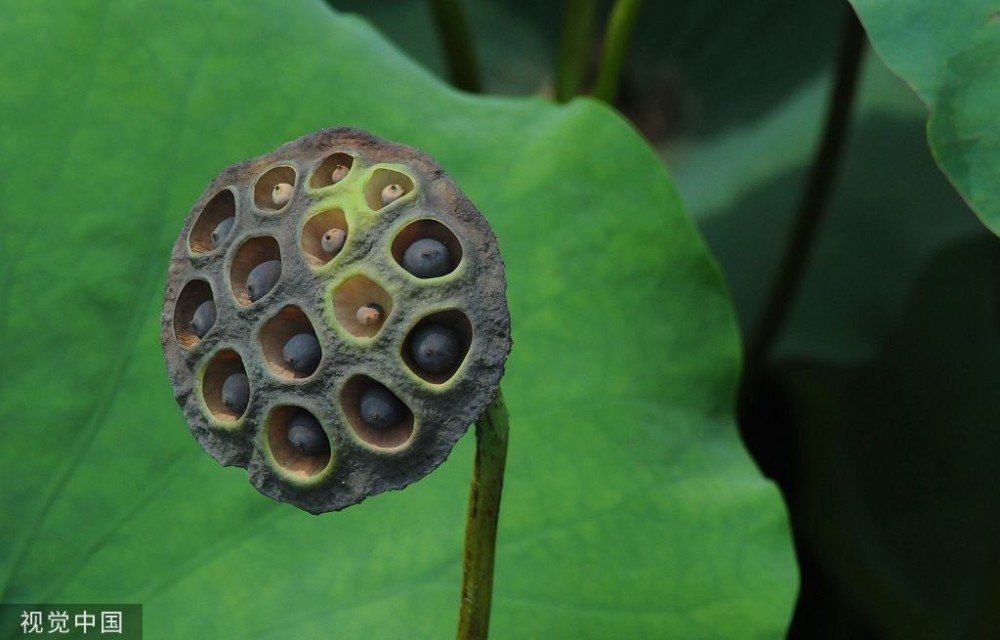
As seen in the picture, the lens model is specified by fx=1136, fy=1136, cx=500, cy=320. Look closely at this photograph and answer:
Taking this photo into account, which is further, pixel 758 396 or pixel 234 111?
pixel 758 396

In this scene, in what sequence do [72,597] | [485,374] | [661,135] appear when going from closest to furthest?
1. [485,374]
2. [72,597]
3. [661,135]

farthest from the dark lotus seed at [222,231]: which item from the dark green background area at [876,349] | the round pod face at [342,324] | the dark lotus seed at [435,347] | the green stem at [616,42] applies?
the dark green background area at [876,349]

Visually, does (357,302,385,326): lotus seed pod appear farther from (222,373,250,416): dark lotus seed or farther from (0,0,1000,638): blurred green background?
(0,0,1000,638): blurred green background

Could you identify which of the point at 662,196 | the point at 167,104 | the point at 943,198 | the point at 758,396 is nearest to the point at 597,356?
the point at 662,196

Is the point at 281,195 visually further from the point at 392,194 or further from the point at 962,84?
the point at 962,84

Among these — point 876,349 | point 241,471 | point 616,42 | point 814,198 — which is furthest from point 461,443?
point 876,349

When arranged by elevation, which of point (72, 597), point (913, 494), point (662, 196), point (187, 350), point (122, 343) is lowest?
point (913, 494)

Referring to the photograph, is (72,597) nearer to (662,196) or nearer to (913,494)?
(662,196)

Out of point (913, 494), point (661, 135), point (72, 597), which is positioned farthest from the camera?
point (661, 135)
